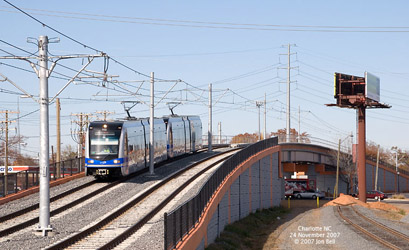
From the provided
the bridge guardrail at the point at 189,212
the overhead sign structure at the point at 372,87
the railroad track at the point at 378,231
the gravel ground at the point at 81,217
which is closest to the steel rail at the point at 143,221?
the gravel ground at the point at 81,217

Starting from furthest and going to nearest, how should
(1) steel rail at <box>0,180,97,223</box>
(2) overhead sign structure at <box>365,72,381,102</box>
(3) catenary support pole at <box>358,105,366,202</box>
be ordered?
(2) overhead sign structure at <box>365,72,381,102</box>, (3) catenary support pole at <box>358,105,366,202</box>, (1) steel rail at <box>0,180,97,223</box>

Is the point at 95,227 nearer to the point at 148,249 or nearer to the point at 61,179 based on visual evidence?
the point at 148,249

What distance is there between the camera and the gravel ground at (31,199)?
26.4 metres

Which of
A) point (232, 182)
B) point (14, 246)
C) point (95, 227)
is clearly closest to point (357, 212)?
point (232, 182)

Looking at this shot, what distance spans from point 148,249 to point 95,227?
4644 mm

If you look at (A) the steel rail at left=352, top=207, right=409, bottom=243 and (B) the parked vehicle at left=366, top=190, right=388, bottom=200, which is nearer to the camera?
(A) the steel rail at left=352, top=207, right=409, bottom=243

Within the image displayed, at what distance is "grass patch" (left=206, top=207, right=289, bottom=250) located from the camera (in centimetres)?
2848

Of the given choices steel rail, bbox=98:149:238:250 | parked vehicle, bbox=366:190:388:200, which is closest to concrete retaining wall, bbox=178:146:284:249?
steel rail, bbox=98:149:238:250

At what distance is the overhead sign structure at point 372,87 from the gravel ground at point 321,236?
27262 millimetres

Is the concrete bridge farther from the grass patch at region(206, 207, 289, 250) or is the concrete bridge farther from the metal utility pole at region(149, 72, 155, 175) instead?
the metal utility pole at region(149, 72, 155, 175)

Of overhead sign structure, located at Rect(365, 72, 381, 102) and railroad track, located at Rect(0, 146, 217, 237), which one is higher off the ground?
overhead sign structure, located at Rect(365, 72, 381, 102)

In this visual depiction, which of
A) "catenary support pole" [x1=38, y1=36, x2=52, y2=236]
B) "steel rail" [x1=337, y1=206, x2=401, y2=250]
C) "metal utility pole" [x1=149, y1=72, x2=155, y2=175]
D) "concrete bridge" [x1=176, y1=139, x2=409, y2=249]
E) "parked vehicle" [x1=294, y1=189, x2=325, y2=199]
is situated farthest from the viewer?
"parked vehicle" [x1=294, y1=189, x2=325, y2=199]

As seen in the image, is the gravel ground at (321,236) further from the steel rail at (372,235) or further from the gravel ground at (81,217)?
the gravel ground at (81,217)

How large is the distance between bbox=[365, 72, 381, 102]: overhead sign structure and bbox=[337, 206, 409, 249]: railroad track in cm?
2336
